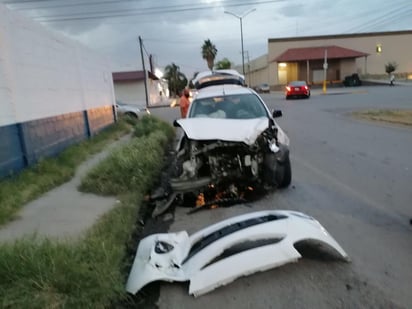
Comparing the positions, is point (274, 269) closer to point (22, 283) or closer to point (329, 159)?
point (22, 283)

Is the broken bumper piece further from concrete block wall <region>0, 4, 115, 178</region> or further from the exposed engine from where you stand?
concrete block wall <region>0, 4, 115, 178</region>

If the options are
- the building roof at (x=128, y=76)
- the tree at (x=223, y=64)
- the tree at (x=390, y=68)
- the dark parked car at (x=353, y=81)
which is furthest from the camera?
the tree at (x=223, y=64)

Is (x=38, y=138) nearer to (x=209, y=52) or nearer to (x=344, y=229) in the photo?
(x=344, y=229)

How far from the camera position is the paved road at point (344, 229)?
3.27m

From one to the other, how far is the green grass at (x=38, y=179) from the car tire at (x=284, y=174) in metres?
4.09

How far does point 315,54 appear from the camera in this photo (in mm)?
54969

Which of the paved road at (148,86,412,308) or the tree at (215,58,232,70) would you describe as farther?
the tree at (215,58,232,70)

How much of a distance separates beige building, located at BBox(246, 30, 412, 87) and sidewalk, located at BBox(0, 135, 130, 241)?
51253 mm

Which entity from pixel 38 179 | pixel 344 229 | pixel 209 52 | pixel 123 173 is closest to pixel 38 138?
pixel 38 179

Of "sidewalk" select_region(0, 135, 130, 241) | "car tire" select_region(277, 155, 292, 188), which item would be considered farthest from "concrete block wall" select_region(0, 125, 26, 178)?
"car tire" select_region(277, 155, 292, 188)

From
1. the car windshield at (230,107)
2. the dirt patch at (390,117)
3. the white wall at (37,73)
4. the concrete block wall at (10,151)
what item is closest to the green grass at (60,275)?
the concrete block wall at (10,151)

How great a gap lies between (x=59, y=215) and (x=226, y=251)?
3010 millimetres

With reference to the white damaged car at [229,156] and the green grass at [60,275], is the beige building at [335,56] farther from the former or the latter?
the green grass at [60,275]

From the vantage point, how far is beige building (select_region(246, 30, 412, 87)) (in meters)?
55.4
